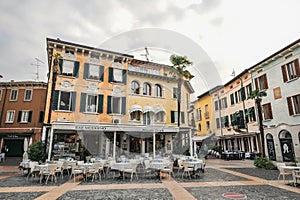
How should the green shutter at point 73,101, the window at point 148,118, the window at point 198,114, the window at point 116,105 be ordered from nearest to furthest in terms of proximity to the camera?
the green shutter at point 73,101, the window at point 116,105, the window at point 148,118, the window at point 198,114

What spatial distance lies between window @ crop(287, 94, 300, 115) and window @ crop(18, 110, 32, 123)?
26.8m

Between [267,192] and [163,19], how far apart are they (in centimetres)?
1081

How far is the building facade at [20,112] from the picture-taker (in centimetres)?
2053

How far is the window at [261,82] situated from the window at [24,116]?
85.7 ft

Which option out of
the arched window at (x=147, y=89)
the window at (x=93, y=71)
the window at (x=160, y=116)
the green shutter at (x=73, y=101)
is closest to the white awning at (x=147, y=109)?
the window at (x=160, y=116)

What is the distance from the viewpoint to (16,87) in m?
21.7

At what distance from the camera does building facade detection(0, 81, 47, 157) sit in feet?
67.4

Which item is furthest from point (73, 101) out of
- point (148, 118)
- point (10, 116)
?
point (10, 116)

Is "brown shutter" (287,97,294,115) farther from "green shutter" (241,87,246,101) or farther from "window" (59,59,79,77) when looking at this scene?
"window" (59,59,79,77)

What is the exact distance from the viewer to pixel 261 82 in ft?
64.4

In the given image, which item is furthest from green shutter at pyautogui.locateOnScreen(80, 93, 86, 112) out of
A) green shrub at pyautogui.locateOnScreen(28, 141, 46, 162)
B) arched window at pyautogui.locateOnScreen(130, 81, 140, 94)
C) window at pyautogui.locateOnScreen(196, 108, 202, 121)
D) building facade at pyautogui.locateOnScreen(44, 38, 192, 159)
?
window at pyautogui.locateOnScreen(196, 108, 202, 121)

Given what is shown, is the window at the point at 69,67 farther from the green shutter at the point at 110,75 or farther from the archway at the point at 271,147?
the archway at the point at 271,147

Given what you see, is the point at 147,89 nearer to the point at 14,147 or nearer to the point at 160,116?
the point at 160,116

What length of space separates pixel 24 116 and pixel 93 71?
37.4 ft
